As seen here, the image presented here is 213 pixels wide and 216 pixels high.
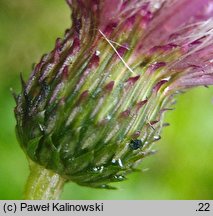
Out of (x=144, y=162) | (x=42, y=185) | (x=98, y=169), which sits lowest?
(x=98, y=169)

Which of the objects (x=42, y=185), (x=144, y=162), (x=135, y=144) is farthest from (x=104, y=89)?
(x=144, y=162)

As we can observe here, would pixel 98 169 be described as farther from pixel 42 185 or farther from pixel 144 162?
pixel 144 162

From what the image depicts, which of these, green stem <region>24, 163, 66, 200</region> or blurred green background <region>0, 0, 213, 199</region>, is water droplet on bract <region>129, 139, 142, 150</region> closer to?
green stem <region>24, 163, 66, 200</region>

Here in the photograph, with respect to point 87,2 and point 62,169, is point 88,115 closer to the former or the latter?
point 62,169

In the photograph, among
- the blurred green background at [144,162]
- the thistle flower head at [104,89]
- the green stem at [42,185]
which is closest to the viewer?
the thistle flower head at [104,89]

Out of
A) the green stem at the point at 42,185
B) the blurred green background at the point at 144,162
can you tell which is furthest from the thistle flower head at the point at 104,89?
the blurred green background at the point at 144,162

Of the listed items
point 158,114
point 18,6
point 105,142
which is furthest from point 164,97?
point 18,6

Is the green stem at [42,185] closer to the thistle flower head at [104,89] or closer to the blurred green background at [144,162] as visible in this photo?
the thistle flower head at [104,89]
